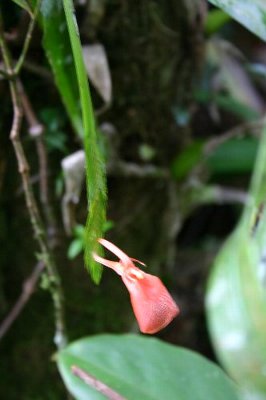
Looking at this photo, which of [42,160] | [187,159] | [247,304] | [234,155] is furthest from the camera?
[234,155]

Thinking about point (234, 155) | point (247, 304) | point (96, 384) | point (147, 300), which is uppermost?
point (147, 300)

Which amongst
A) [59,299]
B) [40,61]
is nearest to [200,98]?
[40,61]

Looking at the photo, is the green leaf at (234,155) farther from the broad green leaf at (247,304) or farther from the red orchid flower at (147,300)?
the red orchid flower at (147,300)

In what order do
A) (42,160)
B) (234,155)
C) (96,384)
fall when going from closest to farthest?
(96,384)
(42,160)
(234,155)

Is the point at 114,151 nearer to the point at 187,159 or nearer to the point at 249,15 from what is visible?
the point at 187,159

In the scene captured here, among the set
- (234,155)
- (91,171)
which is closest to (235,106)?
(234,155)

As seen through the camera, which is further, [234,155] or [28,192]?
[234,155]

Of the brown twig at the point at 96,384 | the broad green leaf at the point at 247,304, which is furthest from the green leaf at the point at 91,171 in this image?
the brown twig at the point at 96,384
